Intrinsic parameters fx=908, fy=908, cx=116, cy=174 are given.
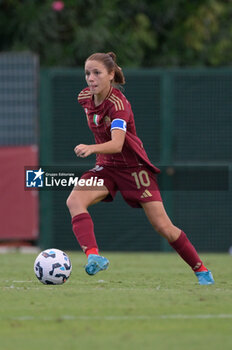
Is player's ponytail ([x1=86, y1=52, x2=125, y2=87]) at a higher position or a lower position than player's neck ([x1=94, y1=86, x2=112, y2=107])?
higher

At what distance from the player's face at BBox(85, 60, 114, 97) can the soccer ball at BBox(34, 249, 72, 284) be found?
1.59 metres

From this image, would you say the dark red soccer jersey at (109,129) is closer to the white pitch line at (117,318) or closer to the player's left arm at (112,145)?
the player's left arm at (112,145)

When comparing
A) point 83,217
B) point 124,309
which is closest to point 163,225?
point 83,217

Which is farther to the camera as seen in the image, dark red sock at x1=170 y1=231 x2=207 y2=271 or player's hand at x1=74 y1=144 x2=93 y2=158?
dark red sock at x1=170 y1=231 x2=207 y2=271

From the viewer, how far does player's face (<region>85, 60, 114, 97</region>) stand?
27.8 feet

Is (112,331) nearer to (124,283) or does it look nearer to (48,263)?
(48,263)

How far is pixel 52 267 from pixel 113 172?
1074mm

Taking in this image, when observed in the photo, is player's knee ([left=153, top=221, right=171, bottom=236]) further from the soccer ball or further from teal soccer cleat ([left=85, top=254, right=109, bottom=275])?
the soccer ball

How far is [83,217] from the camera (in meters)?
8.47

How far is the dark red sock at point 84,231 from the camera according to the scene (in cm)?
837

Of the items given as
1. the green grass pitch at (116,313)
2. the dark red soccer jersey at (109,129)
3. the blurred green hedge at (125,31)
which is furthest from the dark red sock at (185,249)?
the blurred green hedge at (125,31)

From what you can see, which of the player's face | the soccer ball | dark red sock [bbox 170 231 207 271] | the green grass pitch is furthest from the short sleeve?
the green grass pitch

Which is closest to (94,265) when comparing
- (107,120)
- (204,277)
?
(204,277)

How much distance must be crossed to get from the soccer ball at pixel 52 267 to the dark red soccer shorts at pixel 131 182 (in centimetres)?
78
